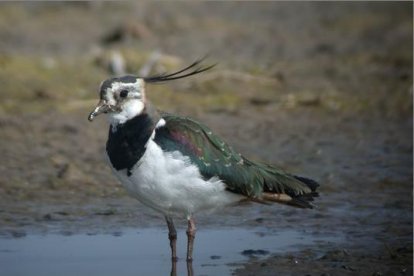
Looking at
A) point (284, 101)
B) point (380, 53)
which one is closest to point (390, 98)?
point (284, 101)

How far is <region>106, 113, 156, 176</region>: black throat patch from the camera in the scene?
671 cm

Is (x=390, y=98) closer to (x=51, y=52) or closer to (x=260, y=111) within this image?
(x=260, y=111)

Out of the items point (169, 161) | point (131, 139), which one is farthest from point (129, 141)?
point (169, 161)

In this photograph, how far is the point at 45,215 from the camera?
8.55 metres

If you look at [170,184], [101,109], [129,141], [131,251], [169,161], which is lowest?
[131,251]

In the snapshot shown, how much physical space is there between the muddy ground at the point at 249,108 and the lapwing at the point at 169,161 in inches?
22.3

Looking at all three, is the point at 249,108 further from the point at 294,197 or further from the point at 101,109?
the point at 101,109

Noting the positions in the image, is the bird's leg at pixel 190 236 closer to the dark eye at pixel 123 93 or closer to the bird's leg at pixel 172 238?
the bird's leg at pixel 172 238

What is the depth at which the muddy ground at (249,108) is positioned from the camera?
8383 millimetres

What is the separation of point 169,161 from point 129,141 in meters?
0.28

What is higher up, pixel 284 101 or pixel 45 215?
pixel 284 101

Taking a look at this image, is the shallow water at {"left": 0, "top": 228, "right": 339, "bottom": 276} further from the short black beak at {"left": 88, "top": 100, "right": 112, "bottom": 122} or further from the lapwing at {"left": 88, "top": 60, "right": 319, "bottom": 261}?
the short black beak at {"left": 88, "top": 100, "right": 112, "bottom": 122}

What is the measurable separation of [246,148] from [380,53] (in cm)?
487

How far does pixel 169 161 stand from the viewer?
6719 mm
